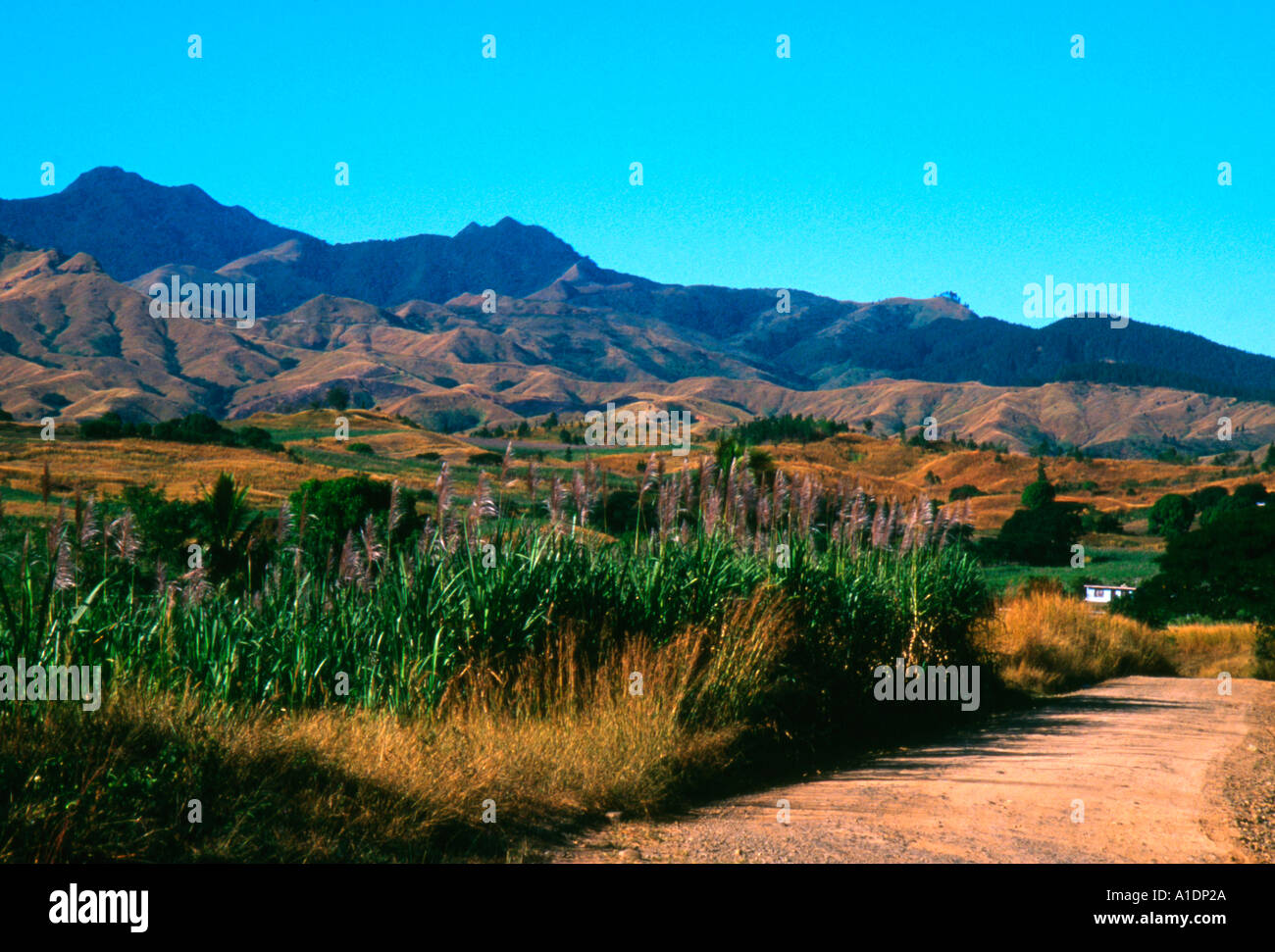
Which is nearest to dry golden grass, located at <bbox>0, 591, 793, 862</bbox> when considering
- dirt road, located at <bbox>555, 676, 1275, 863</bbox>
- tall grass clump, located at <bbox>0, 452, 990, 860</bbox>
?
tall grass clump, located at <bbox>0, 452, 990, 860</bbox>

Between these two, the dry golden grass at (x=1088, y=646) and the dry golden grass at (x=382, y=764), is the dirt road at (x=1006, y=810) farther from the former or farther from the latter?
the dry golden grass at (x=1088, y=646)

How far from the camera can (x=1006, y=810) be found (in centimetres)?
695

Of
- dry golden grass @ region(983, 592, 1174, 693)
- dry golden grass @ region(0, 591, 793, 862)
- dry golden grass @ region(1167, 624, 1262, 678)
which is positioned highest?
dry golden grass @ region(0, 591, 793, 862)

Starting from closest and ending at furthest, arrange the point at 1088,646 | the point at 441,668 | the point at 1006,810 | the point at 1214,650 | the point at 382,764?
the point at 382,764
the point at 1006,810
the point at 441,668
the point at 1088,646
the point at 1214,650

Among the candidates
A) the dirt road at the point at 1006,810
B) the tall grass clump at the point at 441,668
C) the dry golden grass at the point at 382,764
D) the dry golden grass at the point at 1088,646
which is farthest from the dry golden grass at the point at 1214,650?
the dry golden grass at the point at 382,764

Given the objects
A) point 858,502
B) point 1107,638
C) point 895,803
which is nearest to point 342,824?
point 895,803

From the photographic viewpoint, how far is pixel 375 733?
6.20 meters

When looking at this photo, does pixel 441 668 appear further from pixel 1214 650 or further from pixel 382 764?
pixel 1214 650

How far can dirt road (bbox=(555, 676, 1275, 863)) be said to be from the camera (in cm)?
580

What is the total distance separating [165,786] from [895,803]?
444cm

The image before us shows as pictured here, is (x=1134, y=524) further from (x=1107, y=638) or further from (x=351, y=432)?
(x=351, y=432)

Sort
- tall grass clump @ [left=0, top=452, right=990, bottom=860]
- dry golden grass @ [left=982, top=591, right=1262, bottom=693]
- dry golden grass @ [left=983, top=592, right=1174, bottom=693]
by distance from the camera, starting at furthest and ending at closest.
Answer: dry golden grass @ [left=982, top=591, right=1262, bottom=693] → dry golden grass @ [left=983, top=592, right=1174, bottom=693] → tall grass clump @ [left=0, top=452, right=990, bottom=860]

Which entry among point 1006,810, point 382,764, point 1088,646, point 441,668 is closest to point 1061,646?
point 1088,646

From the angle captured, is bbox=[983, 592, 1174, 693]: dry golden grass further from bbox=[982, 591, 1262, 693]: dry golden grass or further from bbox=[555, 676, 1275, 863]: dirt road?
bbox=[555, 676, 1275, 863]: dirt road
